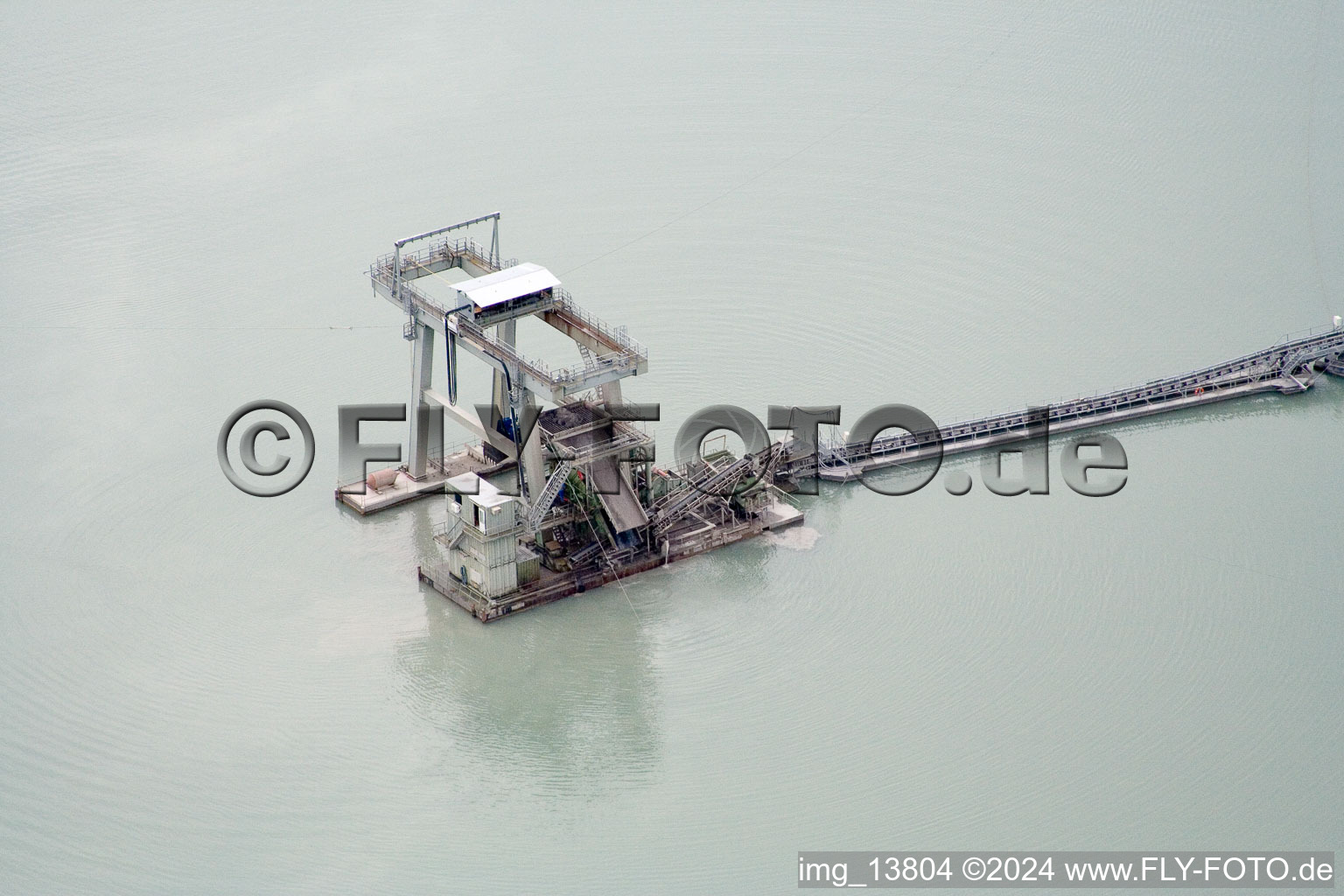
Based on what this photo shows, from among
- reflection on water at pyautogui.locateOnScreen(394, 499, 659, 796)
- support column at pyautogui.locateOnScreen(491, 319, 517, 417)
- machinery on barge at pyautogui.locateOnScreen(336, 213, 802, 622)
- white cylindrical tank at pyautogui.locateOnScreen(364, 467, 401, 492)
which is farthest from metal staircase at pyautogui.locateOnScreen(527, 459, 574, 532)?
white cylindrical tank at pyautogui.locateOnScreen(364, 467, 401, 492)

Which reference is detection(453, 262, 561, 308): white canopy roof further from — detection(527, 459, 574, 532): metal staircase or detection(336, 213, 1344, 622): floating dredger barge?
detection(527, 459, 574, 532): metal staircase

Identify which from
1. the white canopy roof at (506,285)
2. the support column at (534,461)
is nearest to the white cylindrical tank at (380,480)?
the support column at (534,461)

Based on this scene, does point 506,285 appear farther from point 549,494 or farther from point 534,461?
point 549,494

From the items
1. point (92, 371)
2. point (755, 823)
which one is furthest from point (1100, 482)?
point (92, 371)

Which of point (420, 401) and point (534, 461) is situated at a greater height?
point (420, 401)

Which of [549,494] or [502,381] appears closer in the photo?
[549,494]

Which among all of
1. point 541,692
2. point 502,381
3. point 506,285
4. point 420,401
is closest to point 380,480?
point 420,401

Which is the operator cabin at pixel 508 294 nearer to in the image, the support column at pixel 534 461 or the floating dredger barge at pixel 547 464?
the floating dredger barge at pixel 547 464
